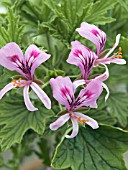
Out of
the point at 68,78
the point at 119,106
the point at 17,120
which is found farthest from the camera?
the point at 119,106

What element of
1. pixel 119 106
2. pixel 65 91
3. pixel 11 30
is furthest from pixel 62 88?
pixel 119 106

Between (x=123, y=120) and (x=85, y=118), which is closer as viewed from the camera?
(x=85, y=118)

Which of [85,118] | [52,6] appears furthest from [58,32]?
[85,118]

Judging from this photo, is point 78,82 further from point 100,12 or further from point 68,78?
point 100,12

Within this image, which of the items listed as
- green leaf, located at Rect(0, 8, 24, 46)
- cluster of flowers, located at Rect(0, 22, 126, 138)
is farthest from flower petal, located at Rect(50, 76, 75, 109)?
green leaf, located at Rect(0, 8, 24, 46)

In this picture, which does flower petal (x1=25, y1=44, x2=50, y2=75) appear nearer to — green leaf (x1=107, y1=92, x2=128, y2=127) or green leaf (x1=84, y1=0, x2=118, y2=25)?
green leaf (x1=84, y1=0, x2=118, y2=25)

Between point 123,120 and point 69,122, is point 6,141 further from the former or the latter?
point 123,120
